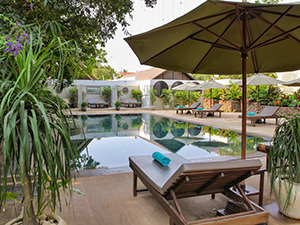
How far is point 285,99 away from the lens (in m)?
15.0

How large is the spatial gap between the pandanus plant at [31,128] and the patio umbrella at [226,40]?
5.02ft

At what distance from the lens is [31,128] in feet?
4.83

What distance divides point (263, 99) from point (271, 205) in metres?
15.3

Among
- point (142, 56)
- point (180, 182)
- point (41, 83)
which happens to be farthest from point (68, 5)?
point (180, 182)

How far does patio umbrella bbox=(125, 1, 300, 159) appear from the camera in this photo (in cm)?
250

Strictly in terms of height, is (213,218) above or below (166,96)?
below

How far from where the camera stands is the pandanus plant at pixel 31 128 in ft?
4.19

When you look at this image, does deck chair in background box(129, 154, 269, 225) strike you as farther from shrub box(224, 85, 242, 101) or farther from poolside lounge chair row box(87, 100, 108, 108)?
poolside lounge chair row box(87, 100, 108, 108)

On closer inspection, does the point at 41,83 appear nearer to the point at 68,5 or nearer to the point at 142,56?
the point at 142,56

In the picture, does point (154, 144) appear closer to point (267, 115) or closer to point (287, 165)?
point (287, 165)

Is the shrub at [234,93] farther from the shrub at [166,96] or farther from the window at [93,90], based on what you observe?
the window at [93,90]

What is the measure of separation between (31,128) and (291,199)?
2762 millimetres

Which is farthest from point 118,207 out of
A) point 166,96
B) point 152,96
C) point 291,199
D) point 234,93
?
point 166,96

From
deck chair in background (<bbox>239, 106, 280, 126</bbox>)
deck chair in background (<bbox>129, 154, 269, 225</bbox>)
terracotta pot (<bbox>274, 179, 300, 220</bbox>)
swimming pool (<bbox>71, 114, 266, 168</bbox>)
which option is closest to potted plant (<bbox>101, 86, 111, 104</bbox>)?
swimming pool (<bbox>71, 114, 266, 168</bbox>)
